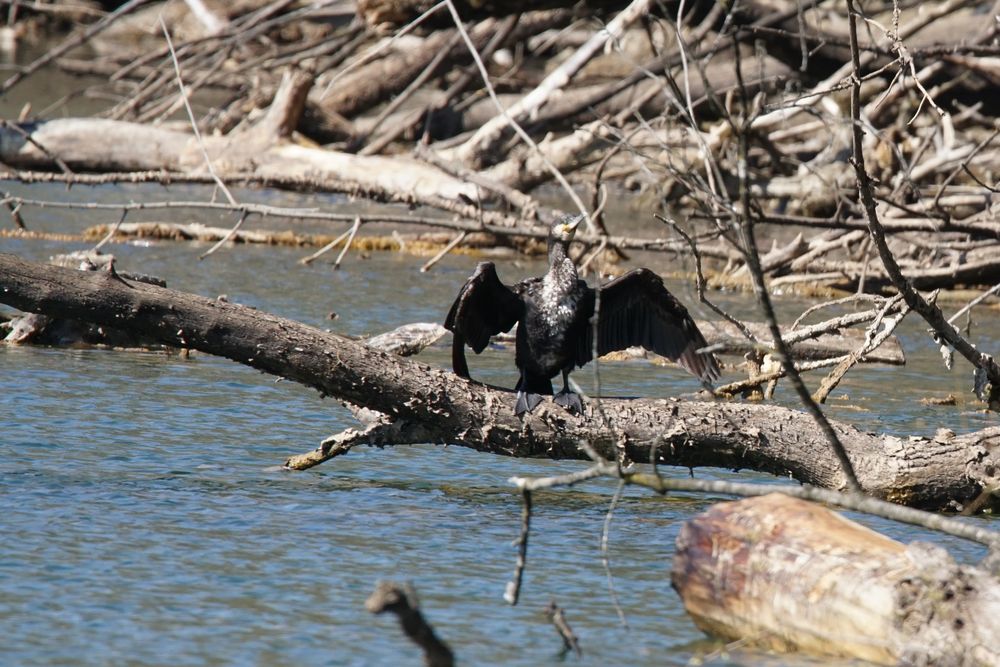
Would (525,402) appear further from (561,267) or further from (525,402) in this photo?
(561,267)

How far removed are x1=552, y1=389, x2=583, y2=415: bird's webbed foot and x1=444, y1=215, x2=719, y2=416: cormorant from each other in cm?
20

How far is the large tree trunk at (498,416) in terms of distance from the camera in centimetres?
455

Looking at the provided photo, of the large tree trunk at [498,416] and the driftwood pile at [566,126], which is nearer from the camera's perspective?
the large tree trunk at [498,416]

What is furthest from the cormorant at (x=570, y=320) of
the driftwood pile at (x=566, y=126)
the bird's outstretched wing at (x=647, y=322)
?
the driftwood pile at (x=566, y=126)

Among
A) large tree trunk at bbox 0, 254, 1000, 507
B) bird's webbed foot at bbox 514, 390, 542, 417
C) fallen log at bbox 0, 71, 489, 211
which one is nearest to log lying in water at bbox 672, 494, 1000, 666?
large tree trunk at bbox 0, 254, 1000, 507

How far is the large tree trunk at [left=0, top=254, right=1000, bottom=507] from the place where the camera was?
455 centimetres

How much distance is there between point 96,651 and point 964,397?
475 cm

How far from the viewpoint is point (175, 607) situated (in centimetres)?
364

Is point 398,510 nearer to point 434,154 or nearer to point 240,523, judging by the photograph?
point 240,523

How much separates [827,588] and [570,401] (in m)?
1.71

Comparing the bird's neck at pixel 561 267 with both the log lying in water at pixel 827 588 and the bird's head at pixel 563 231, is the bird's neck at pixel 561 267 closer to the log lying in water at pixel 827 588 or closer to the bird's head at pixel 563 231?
the bird's head at pixel 563 231

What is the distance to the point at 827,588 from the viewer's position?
3.41m

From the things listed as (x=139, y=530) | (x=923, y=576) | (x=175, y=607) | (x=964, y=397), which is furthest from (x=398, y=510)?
(x=964, y=397)

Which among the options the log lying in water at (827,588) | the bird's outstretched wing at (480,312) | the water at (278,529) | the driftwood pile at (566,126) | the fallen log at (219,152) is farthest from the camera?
the fallen log at (219,152)
